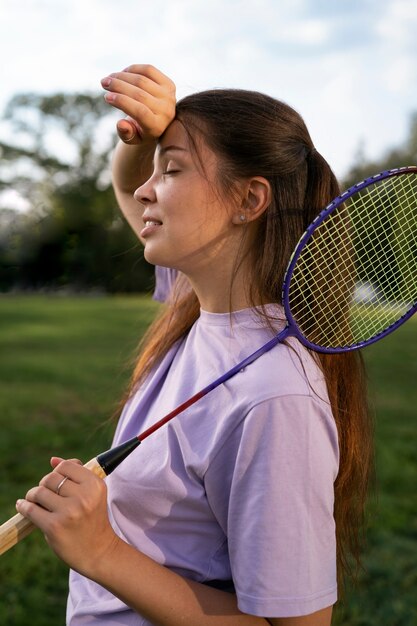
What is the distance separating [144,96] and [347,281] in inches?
22.8

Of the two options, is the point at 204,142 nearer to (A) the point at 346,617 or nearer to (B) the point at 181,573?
(B) the point at 181,573

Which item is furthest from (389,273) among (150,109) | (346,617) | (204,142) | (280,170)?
(346,617)

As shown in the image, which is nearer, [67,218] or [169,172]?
[169,172]

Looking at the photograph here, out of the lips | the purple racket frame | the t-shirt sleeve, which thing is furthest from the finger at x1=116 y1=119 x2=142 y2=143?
the t-shirt sleeve

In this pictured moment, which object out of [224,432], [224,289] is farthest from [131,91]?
[224,432]

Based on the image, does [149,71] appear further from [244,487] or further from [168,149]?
[244,487]

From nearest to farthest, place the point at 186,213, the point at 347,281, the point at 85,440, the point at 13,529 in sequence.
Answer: the point at 13,529
the point at 186,213
the point at 347,281
the point at 85,440

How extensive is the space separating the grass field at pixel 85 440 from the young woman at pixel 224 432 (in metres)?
0.52

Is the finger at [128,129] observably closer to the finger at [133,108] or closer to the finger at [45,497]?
the finger at [133,108]

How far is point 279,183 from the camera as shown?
5.49ft

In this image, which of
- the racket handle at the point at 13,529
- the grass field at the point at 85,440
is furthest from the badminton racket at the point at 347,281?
the grass field at the point at 85,440

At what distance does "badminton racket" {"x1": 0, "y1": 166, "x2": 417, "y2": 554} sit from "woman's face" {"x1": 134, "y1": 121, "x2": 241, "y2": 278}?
0.57 feet

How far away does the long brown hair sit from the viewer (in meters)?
1.66

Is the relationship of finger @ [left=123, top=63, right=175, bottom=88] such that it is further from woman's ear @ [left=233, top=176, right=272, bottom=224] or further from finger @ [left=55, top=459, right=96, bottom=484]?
finger @ [left=55, top=459, right=96, bottom=484]
